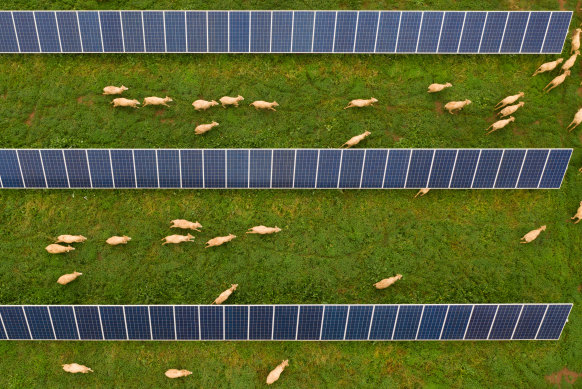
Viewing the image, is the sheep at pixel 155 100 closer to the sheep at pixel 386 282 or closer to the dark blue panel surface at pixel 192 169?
the dark blue panel surface at pixel 192 169

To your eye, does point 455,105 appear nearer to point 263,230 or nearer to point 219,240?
point 263,230

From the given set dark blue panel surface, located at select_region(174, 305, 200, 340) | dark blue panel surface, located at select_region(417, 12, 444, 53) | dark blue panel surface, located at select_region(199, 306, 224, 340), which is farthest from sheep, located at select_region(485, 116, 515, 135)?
dark blue panel surface, located at select_region(174, 305, 200, 340)

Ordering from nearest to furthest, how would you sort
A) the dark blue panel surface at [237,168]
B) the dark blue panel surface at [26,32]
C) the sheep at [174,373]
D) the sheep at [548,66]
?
the sheep at [174,373] → the dark blue panel surface at [237,168] → the dark blue panel surface at [26,32] → the sheep at [548,66]

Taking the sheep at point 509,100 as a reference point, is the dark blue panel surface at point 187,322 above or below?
below

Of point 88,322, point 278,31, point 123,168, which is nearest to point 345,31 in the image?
point 278,31

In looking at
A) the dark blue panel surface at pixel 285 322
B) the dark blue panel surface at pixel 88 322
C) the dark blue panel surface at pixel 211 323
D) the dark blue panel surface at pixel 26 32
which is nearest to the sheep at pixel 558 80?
the dark blue panel surface at pixel 285 322

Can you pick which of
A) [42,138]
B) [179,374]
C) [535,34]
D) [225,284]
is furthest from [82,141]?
[535,34]

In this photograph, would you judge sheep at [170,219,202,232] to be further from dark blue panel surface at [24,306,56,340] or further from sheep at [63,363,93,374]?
sheep at [63,363,93,374]
